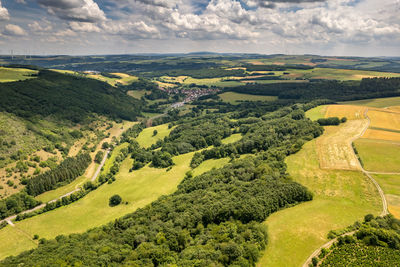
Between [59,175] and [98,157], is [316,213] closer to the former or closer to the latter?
[59,175]

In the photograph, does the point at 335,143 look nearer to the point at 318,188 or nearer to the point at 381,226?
the point at 318,188

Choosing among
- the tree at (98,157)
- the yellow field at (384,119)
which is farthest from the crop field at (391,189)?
the tree at (98,157)

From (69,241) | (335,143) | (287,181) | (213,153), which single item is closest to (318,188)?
(287,181)

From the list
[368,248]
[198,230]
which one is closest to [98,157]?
[198,230]

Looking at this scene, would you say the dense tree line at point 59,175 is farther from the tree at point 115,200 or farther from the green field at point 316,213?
the green field at point 316,213

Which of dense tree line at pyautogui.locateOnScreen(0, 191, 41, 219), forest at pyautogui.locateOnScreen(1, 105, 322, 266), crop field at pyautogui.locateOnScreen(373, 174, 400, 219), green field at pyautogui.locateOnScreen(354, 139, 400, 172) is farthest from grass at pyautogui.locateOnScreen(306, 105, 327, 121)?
dense tree line at pyautogui.locateOnScreen(0, 191, 41, 219)

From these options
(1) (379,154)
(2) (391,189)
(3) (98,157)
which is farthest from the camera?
(3) (98,157)

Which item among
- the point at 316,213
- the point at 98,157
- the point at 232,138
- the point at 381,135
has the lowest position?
the point at 98,157
